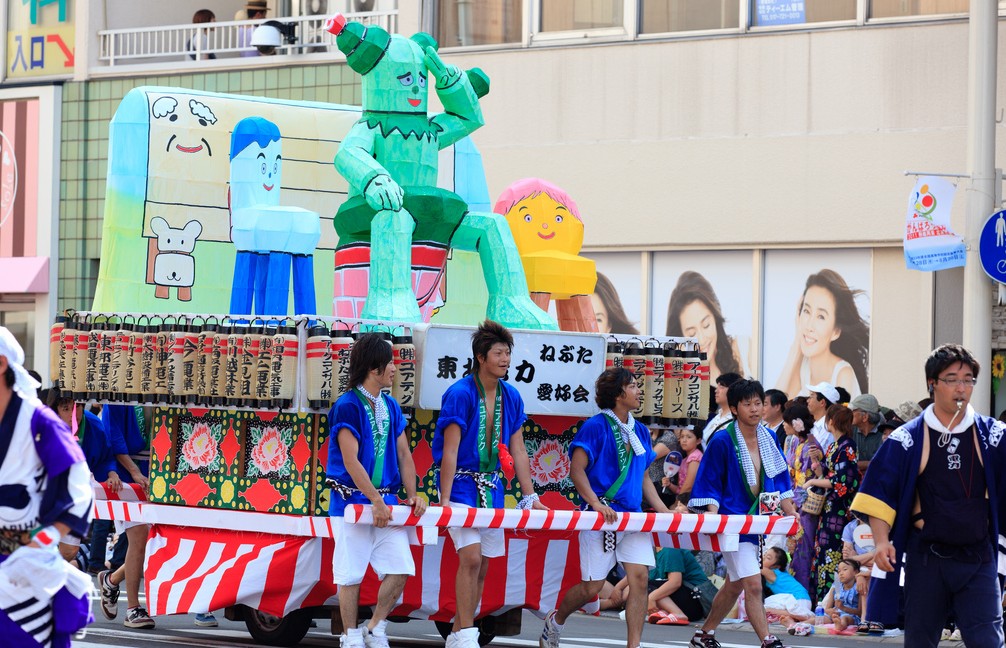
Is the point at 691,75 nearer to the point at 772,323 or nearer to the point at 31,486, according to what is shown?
the point at 772,323

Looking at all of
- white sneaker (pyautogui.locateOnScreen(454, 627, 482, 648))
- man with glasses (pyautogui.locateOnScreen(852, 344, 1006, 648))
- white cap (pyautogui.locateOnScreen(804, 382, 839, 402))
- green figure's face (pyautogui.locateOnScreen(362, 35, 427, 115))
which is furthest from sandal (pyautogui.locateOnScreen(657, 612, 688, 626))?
man with glasses (pyautogui.locateOnScreen(852, 344, 1006, 648))

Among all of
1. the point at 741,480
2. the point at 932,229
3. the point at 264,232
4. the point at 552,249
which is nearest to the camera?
the point at 741,480

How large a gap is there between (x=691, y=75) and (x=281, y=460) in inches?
425

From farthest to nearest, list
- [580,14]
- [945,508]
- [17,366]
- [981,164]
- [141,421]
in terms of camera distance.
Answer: [580,14] → [981,164] → [141,421] → [945,508] → [17,366]

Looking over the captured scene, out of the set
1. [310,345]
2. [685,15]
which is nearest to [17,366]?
[310,345]

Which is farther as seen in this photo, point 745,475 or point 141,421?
point 141,421

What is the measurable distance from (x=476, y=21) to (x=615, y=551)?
41.0ft

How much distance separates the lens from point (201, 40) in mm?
24969

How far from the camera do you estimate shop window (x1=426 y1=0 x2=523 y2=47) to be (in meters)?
22.1

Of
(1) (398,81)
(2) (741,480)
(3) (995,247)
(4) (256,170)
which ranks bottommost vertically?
(2) (741,480)

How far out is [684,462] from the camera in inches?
591

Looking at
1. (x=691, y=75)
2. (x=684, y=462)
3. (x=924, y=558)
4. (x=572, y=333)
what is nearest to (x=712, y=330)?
(x=691, y=75)

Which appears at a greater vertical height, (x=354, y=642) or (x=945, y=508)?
(x=945, y=508)

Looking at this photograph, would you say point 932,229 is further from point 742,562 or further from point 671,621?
point 742,562
